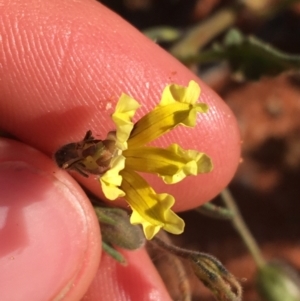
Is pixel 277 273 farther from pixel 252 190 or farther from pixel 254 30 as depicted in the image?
pixel 254 30

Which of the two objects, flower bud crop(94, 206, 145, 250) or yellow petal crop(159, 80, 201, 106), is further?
flower bud crop(94, 206, 145, 250)

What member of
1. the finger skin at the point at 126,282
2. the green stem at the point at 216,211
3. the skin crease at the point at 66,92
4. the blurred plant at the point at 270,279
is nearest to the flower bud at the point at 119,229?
the skin crease at the point at 66,92

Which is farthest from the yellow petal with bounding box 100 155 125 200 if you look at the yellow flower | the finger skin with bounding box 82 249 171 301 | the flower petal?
the finger skin with bounding box 82 249 171 301

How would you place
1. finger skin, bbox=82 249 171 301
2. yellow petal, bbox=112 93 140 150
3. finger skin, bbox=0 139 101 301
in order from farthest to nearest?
finger skin, bbox=82 249 171 301
finger skin, bbox=0 139 101 301
yellow petal, bbox=112 93 140 150

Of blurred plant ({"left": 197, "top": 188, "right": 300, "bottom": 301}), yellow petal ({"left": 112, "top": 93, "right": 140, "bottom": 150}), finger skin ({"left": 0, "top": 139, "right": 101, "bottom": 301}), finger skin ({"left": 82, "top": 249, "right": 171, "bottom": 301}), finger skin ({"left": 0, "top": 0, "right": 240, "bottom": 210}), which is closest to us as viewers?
yellow petal ({"left": 112, "top": 93, "right": 140, "bottom": 150})

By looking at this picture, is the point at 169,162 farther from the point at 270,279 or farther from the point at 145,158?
the point at 270,279

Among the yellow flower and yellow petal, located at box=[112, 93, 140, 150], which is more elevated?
yellow petal, located at box=[112, 93, 140, 150]

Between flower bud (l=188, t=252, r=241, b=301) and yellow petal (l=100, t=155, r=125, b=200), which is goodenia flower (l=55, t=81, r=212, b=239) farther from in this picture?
flower bud (l=188, t=252, r=241, b=301)

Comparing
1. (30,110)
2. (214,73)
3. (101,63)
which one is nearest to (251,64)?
(214,73)
